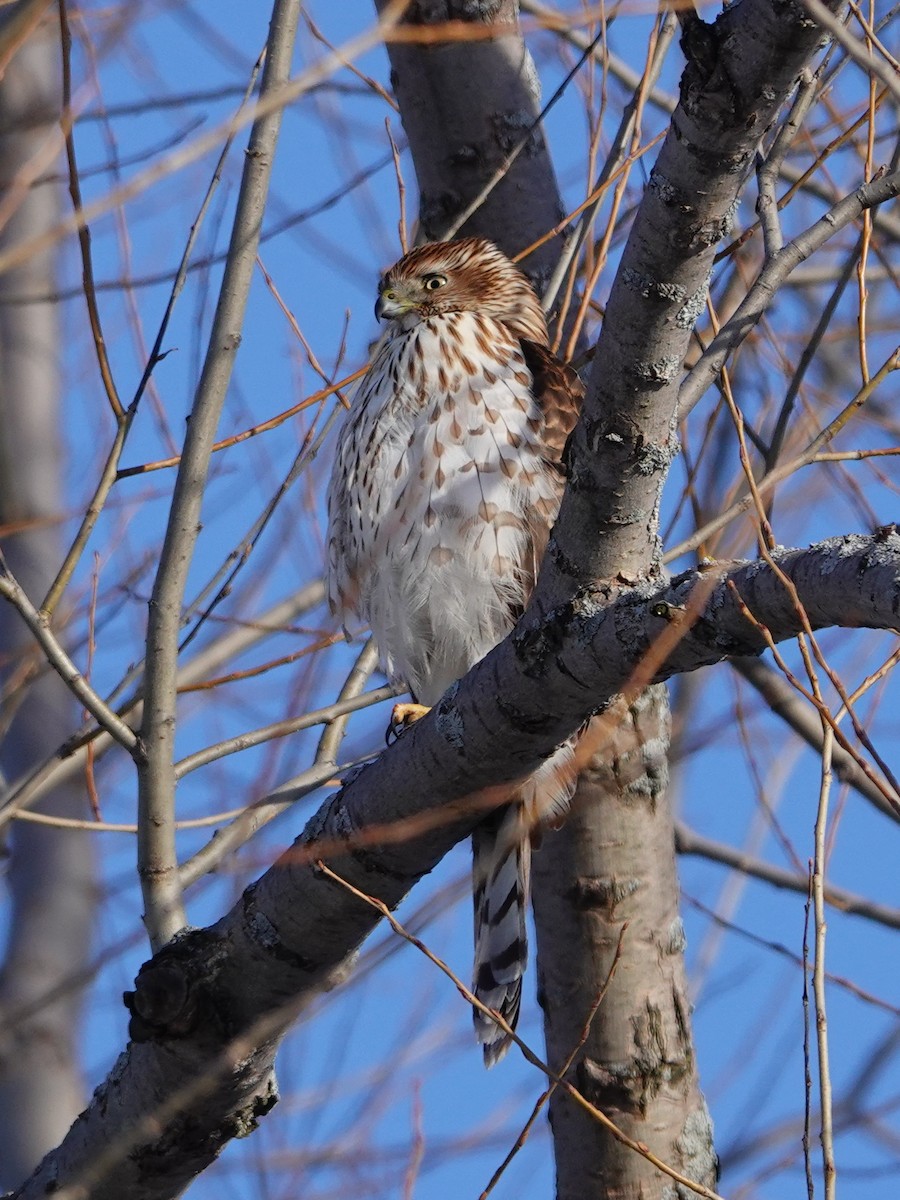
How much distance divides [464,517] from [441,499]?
0.21 ft

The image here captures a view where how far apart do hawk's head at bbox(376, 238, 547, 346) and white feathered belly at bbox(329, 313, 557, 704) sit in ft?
0.49

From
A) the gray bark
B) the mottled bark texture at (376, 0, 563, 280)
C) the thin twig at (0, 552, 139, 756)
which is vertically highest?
the mottled bark texture at (376, 0, 563, 280)

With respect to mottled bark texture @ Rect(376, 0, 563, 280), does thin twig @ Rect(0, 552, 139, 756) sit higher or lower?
lower

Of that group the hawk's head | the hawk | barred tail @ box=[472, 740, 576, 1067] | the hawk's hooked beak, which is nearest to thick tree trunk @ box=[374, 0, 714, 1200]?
the hawk

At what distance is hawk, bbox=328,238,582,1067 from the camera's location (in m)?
3.30

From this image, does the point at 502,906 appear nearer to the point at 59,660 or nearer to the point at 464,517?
the point at 464,517

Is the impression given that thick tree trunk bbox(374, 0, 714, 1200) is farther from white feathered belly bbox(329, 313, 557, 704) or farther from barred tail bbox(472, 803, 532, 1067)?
white feathered belly bbox(329, 313, 557, 704)

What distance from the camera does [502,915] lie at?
341cm

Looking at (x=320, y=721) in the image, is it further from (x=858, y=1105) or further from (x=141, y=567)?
(x=858, y=1105)

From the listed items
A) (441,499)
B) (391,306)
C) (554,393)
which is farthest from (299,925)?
(391,306)

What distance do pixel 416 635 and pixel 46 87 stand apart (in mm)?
1525

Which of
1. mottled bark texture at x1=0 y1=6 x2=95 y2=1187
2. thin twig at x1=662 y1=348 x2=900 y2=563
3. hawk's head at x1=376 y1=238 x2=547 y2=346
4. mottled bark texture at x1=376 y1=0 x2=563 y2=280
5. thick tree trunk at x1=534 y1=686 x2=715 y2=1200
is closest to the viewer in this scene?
thin twig at x1=662 y1=348 x2=900 y2=563

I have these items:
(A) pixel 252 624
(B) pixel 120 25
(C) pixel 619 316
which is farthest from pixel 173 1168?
(B) pixel 120 25

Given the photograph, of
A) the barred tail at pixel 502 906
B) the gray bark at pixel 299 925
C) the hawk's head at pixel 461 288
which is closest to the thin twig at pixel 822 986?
the gray bark at pixel 299 925
